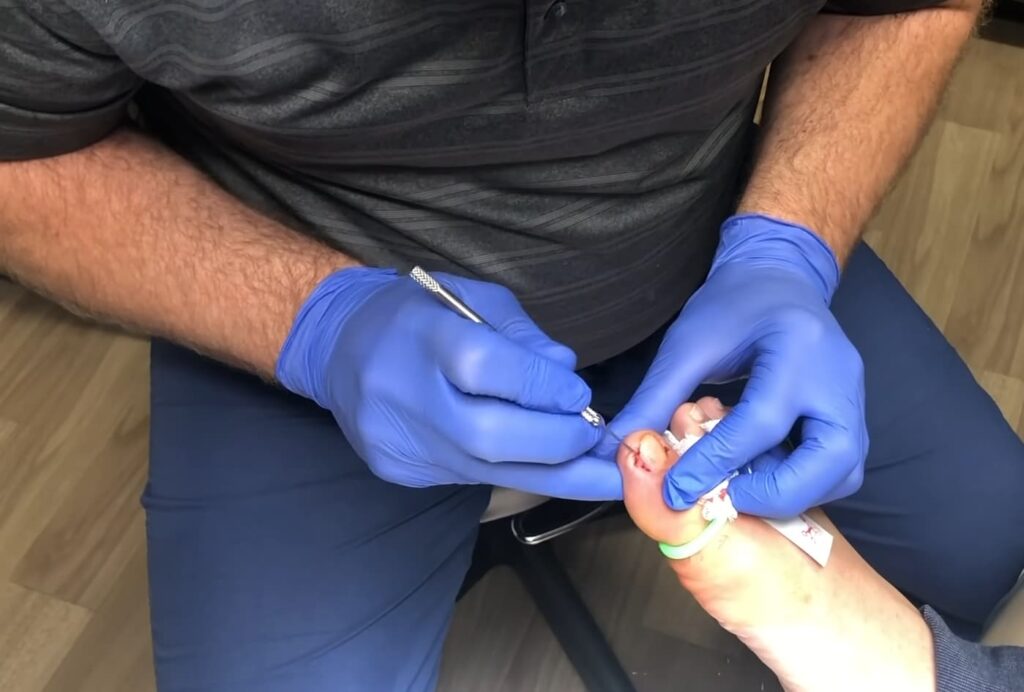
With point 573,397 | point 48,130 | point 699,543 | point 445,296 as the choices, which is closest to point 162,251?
point 48,130

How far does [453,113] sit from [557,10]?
4.4 inches

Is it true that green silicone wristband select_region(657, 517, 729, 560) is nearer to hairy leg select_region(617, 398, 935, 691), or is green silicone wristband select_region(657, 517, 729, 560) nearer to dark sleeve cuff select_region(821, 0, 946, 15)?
hairy leg select_region(617, 398, 935, 691)

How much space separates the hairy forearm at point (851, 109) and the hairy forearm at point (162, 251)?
43 centimetres

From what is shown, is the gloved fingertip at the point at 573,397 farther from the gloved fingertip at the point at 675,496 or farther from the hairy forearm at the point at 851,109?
the hairy forearm at the point at 851,109

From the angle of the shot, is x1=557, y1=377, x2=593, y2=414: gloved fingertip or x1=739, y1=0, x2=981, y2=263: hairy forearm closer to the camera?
x1=557, y1=377, x2=593, y2=414: gloved fingertip

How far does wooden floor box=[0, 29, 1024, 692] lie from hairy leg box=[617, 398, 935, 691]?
0.46 m

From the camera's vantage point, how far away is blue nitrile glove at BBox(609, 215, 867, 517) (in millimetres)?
739

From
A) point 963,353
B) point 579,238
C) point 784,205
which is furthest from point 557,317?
point 963,353

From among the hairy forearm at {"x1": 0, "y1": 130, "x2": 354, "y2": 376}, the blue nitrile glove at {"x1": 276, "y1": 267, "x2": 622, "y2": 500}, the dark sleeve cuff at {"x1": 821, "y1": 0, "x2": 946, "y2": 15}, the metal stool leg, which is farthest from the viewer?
the metal stool leg

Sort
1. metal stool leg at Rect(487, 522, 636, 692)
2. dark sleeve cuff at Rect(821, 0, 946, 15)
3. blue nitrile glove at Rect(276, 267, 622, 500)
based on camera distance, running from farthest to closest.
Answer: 1. metal stool leg at Rect(487, 522, 636, 692)
2. dark sleeve cuff at Rect(821, 0, 946, 15)
3. blue nitrile glove at Rect(276, 267, 622, 500)

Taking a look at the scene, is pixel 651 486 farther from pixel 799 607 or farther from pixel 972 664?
pixel 972 664

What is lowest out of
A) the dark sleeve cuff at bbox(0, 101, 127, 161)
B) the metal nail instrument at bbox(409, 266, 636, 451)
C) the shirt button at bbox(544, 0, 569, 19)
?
the metal nail instrument at bbox(409, 266, 636, 451)

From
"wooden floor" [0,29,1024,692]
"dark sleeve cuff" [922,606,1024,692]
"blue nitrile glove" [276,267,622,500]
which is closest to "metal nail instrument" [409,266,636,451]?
"blue nitrile glove" [276,267,622,500]

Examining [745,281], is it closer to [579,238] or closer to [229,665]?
[579,238]
